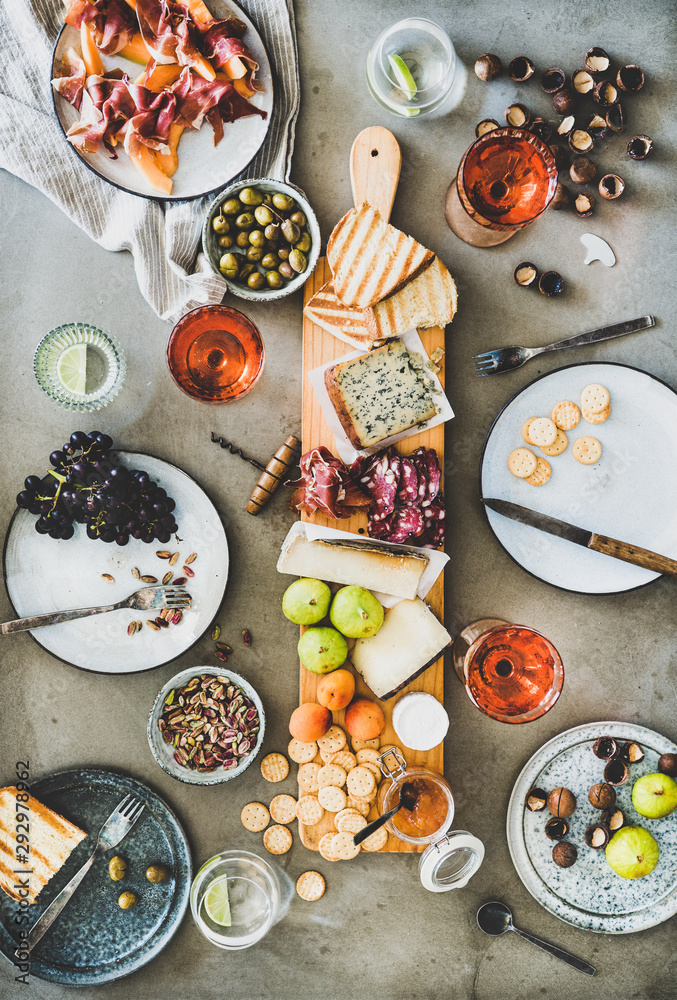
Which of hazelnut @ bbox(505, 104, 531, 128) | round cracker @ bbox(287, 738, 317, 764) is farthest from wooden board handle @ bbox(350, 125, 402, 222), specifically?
round cracker @ bbox(287, 738, 317, 764)

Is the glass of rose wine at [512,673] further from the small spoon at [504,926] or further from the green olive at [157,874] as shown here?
the green olive at [157,874]

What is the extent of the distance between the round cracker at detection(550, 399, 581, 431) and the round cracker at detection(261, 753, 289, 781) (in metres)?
0.92

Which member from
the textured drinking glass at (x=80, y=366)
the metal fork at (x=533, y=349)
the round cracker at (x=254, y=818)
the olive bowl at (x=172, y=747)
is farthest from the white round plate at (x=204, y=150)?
the round cracker at (x=254, y=818)

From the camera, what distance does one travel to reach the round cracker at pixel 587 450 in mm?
1286

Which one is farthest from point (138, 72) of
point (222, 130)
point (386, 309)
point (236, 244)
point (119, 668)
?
point (119, 668)

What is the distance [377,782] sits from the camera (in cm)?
125

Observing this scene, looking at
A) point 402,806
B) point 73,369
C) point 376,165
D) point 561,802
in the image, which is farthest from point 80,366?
point 561,802

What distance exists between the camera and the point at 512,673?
3.99ft

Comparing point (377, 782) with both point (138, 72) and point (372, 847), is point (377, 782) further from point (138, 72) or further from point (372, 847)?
point (138, 72)

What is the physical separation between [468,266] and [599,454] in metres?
0.49

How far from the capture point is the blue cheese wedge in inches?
49.3

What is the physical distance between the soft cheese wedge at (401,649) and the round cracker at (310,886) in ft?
1.50

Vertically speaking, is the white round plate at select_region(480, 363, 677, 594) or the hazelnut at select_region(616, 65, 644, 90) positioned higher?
the hazelnut at select_region(616, 65, 644, 90)

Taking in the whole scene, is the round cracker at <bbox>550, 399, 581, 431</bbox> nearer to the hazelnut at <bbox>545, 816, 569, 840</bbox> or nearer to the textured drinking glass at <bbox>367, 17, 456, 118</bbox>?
the textured drinking glass at <bbox>367, 17, 456, 118</bbox>
